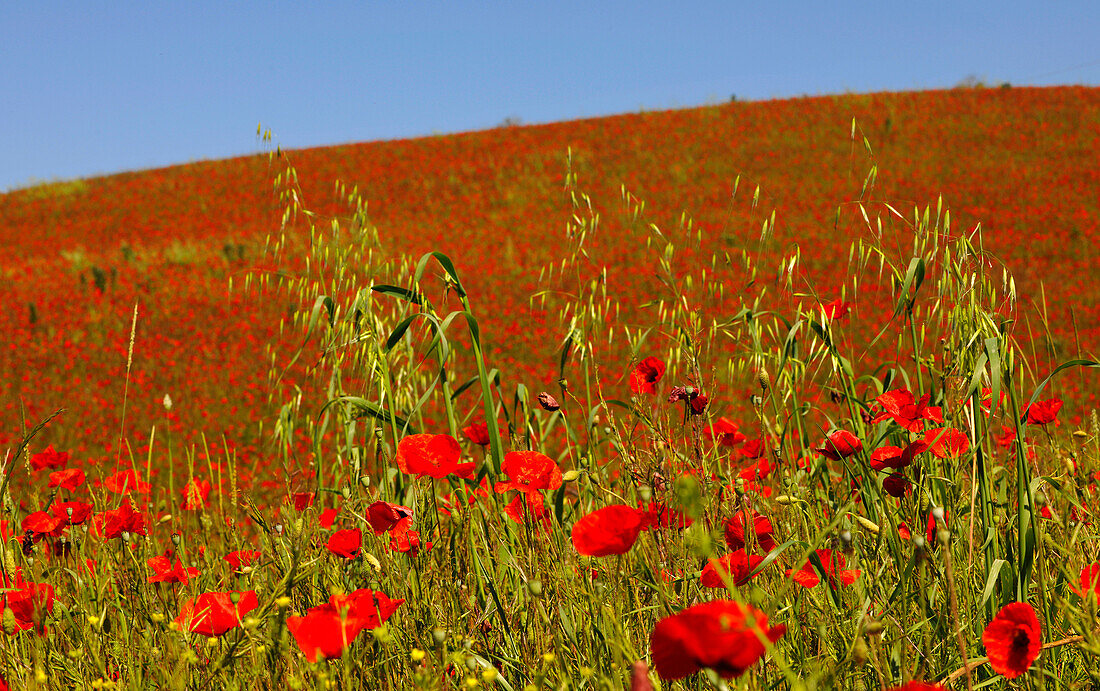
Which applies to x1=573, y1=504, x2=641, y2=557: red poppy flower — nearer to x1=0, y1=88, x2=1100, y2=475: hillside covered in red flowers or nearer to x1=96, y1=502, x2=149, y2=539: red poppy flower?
x1=0, y1=88, x2=1100, y2=475: hillside covered in red flowers

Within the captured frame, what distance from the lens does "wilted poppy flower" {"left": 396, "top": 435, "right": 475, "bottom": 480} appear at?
1162 mm

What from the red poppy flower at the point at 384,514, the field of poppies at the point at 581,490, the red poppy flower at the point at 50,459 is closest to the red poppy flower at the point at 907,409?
the field of poppies at the point at 581,490

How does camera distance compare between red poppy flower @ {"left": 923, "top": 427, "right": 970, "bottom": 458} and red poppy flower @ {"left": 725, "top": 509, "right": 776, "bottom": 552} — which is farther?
red poppy flower @ {"left": 923, "top": 427, "right": 970, "bottom": 458}

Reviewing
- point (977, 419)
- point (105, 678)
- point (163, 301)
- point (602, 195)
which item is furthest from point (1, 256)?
point (977, 419)

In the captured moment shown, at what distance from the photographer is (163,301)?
344 inches

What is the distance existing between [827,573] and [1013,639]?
1.26 ft

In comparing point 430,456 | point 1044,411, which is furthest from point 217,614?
point 1044,411

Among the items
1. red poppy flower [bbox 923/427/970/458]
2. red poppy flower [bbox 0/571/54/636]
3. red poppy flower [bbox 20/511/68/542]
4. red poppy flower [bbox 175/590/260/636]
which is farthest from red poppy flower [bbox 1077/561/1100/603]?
red poppy flower [bbox 20/511/68/542]

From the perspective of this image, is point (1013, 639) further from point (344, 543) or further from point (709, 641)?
point (344, 543)

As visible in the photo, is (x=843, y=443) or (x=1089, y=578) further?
(x=843, y=443)

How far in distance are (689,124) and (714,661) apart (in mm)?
19627

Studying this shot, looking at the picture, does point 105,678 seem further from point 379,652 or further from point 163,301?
point 163,301

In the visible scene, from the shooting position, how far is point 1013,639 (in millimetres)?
873

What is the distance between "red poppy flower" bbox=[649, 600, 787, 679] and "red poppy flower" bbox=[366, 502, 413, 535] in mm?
711
